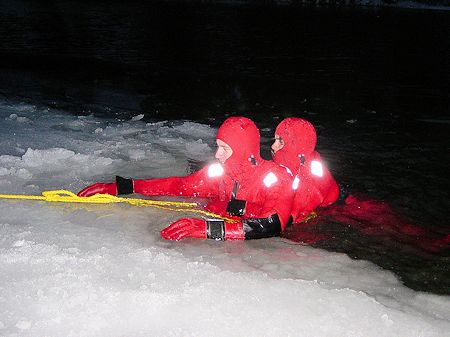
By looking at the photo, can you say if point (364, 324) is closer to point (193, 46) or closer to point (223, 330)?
point (223, 330)

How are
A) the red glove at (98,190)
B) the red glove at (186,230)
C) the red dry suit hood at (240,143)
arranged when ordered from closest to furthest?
the red glove at (186,230)
the red dry suit hood at (240,143)
the red glove at (98,190)

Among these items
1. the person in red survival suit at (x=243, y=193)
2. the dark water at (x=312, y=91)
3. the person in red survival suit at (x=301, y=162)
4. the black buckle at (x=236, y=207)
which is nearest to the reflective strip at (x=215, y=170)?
the person in red survival suit at (x=243, y=193)

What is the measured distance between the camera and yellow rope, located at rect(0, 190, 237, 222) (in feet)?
14.6

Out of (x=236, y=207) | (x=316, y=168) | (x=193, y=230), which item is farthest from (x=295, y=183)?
(x=193, y=230)

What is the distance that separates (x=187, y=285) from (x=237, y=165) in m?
1.24

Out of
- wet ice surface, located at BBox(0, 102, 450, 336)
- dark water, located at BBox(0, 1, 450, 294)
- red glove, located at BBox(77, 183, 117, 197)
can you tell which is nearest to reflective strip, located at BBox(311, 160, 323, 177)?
dark water, located at BBox(0, 1, 450, 294)

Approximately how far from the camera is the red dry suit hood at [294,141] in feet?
15.3

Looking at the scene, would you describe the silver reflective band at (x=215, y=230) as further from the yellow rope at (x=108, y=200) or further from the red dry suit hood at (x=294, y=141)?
the red dry suit hood at (x=294, y=141)

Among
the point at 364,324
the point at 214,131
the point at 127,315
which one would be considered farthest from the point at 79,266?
the point at 214,131

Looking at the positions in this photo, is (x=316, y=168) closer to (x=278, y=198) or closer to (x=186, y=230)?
(x=278, y=198)

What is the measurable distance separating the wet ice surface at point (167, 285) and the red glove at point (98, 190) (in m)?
0.14

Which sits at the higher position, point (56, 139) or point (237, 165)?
point (237, 165)

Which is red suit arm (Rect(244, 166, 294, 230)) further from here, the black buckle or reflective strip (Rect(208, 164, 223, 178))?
reflective strip (Rect(208, 164, 223, 178))

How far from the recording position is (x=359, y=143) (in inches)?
315
